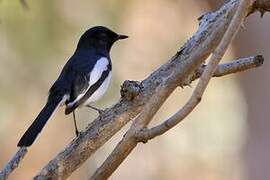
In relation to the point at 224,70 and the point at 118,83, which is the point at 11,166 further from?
the point at 118,83

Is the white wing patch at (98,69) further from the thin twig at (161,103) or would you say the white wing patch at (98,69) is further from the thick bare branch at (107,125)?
the thin twig at (161,103)

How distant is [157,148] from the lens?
26.5 ft

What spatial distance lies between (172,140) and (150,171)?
0.61 m

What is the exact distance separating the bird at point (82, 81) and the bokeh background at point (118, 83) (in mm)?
3921

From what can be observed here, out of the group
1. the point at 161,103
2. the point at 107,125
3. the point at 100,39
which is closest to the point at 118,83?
the point at 100,39

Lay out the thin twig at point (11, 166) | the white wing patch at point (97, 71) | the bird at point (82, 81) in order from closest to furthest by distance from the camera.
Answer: the thin twig at point (11, 166) < the bird at point (82, 81) < the white wing patch at point (97, 71)

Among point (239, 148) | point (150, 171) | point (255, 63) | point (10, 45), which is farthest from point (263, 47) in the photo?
point (255, 63)

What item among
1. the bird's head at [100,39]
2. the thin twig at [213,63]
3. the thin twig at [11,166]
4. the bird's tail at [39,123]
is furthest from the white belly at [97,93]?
the thin twig at [213,63]

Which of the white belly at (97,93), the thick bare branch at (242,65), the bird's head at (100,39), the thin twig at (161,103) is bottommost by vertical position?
the thin twig at (161,103)

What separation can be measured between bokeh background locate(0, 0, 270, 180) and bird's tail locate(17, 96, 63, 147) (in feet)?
14.9

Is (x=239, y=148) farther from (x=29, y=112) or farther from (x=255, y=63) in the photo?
(x=255, y=63)

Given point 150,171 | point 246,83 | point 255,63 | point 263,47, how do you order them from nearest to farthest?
point 255,63
point 263,47
point 246,83
point 150,171

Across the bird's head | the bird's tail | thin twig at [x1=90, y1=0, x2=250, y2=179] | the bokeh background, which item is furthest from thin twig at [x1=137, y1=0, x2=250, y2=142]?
the bokeh background

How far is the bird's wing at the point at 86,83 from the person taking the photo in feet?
10.3
